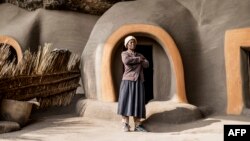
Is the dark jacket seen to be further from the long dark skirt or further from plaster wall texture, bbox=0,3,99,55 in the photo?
plaster wall texture, bbox=0,3,99,55

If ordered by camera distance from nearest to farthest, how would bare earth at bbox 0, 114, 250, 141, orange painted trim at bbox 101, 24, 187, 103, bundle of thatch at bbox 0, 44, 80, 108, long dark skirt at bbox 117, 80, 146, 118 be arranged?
bare earth at bbox 0, 114, 250, 141 < long dark skirt at bbox 117, 80, 146, 118 < bundle of thatch at bbox 0, 44, 80, 108 < orange painted trim at bbox 101, 24, 187, 103

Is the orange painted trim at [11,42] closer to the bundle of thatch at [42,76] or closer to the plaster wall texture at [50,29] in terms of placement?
the plaster wall texture at [50,29]

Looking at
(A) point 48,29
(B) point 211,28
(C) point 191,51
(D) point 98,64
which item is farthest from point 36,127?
(A) point 48,29

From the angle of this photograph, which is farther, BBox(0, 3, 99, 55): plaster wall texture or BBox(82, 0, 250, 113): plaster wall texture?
BBox(0, 3, 99, 55): plaster wall texture

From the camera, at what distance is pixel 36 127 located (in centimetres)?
556

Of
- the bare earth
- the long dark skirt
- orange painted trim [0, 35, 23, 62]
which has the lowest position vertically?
the bare earth

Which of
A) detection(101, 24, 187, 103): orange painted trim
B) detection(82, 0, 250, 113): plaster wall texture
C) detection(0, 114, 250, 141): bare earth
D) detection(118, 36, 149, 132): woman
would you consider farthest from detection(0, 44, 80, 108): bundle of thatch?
detection(118, 36, 149, 132): woman

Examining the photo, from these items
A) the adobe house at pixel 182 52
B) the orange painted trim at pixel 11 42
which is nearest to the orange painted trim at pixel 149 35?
the adobe house at pixel 182 52

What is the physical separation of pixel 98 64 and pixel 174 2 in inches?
88.1

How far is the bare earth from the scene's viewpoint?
4453 millimetres

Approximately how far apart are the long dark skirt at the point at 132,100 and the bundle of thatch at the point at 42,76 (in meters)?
2.22

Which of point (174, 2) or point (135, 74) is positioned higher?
point (174, 2)

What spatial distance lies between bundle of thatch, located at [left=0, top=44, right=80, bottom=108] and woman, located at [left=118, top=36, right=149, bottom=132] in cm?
220

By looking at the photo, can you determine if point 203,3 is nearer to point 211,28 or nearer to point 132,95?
point 211,28
